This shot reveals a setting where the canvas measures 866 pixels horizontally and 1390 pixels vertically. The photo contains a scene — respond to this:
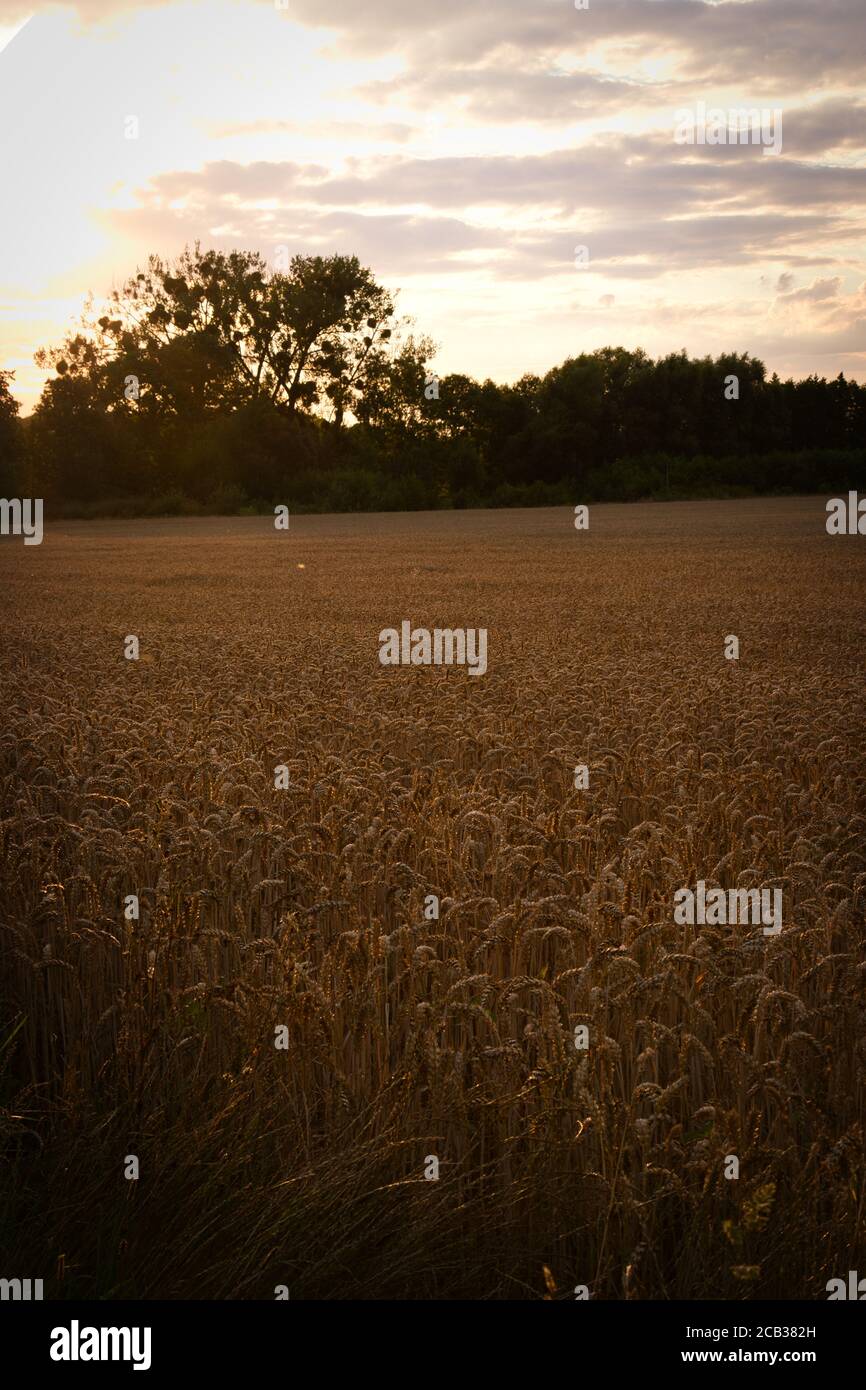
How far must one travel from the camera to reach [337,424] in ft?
276

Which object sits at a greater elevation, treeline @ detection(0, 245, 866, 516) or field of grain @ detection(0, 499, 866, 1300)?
treeline @ detection(0, 245, 866, 516)

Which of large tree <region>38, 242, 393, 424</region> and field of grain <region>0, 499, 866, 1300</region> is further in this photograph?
large tree <region>38, 242, 393, 424</region>

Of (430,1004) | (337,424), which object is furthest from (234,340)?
(430,1004)

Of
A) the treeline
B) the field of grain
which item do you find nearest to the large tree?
the treeline

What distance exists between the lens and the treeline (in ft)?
254

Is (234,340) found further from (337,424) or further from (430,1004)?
(430,1004)

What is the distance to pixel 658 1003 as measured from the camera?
174 inches

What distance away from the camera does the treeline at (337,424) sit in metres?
77.5

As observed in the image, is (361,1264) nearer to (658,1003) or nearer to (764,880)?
(658,1003)

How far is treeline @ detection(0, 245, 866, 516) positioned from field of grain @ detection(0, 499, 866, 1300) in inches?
2638

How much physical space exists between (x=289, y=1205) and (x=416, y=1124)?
1.90 feet

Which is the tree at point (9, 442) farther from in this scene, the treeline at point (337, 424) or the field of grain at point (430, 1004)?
the field of grain at point (430, 1004)

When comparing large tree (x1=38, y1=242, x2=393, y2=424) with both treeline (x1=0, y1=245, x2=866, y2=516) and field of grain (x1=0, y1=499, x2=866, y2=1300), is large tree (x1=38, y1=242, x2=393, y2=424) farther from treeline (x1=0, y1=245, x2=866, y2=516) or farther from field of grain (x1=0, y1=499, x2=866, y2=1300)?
field of grain (x1=0, y1=499, x2=866, y2=1300)

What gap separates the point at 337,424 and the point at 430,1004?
8230 centimetres
